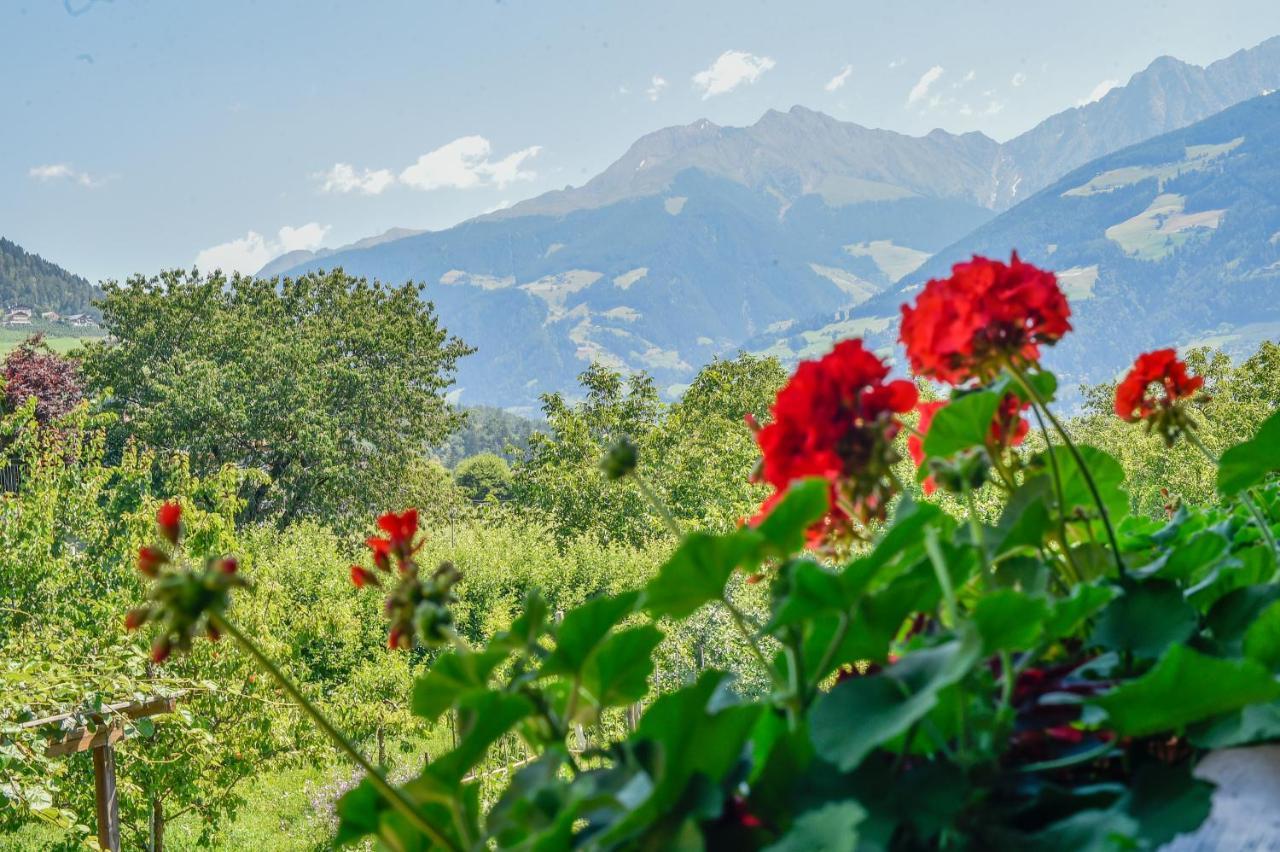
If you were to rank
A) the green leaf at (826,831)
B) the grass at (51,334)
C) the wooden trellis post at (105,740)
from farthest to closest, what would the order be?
the grass at (51,334) → the wooden trellis post at (105,740) → the green leaf at (826,831)

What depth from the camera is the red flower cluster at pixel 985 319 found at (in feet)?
2.39

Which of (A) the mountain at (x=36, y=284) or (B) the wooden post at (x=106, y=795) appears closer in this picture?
(B) the wooden post at (x=106, y=795)

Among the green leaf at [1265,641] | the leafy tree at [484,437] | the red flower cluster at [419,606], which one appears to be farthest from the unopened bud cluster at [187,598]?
the leafy tree at [484,437]

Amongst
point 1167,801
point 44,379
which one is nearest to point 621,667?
point 1167,801

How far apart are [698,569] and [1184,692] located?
0.24 m

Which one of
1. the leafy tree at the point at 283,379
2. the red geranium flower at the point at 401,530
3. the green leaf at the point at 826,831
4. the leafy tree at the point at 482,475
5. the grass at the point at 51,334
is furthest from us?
the grass at the point at 51,334

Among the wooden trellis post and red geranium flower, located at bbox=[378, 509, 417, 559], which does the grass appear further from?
red geranium flower, located at bbox=[378, 509, 417, 559]

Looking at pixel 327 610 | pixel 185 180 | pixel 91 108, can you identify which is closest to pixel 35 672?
pixel 327 610

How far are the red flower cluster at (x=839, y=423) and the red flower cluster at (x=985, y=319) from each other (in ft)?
0.43

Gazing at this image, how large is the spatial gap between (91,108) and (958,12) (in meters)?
119

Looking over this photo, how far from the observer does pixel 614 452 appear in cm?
73

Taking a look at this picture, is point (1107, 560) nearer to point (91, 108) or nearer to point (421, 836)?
point (421, 836)

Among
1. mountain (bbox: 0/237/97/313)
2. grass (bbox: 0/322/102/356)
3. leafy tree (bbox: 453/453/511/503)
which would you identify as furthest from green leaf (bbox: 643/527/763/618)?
mountain (bbox: 0/237/97/313)

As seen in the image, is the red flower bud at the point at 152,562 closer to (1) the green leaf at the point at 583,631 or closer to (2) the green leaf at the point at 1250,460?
(1) the green leaf at the point at 583,631
